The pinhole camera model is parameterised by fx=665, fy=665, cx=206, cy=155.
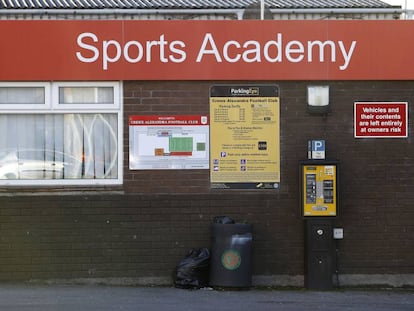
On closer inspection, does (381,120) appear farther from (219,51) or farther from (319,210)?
(219,51)

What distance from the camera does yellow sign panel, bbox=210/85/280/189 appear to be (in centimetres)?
895

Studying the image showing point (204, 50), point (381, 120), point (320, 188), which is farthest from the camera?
point (381, 120)

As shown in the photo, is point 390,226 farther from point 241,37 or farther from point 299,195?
point 241,37

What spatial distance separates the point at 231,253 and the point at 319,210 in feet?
4.23

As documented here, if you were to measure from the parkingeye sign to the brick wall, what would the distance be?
21 centimetres

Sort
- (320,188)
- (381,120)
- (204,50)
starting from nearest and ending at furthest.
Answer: (320,188) → (204,50) → (381,120)

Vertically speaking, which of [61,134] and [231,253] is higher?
[61,134]

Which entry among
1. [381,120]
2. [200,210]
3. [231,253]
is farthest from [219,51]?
[231,253]

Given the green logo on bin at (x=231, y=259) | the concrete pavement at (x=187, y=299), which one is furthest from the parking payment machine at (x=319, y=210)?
the green logo on bin at (x=231, y=259)

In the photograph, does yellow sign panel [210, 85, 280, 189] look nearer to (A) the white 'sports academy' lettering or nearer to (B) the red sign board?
(A) the white 'sports academy' lettering

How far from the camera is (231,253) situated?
27.9 ft

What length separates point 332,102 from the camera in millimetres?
9023

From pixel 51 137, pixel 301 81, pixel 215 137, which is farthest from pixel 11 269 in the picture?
pixel 301 81

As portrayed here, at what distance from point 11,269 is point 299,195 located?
3969 millimetres
